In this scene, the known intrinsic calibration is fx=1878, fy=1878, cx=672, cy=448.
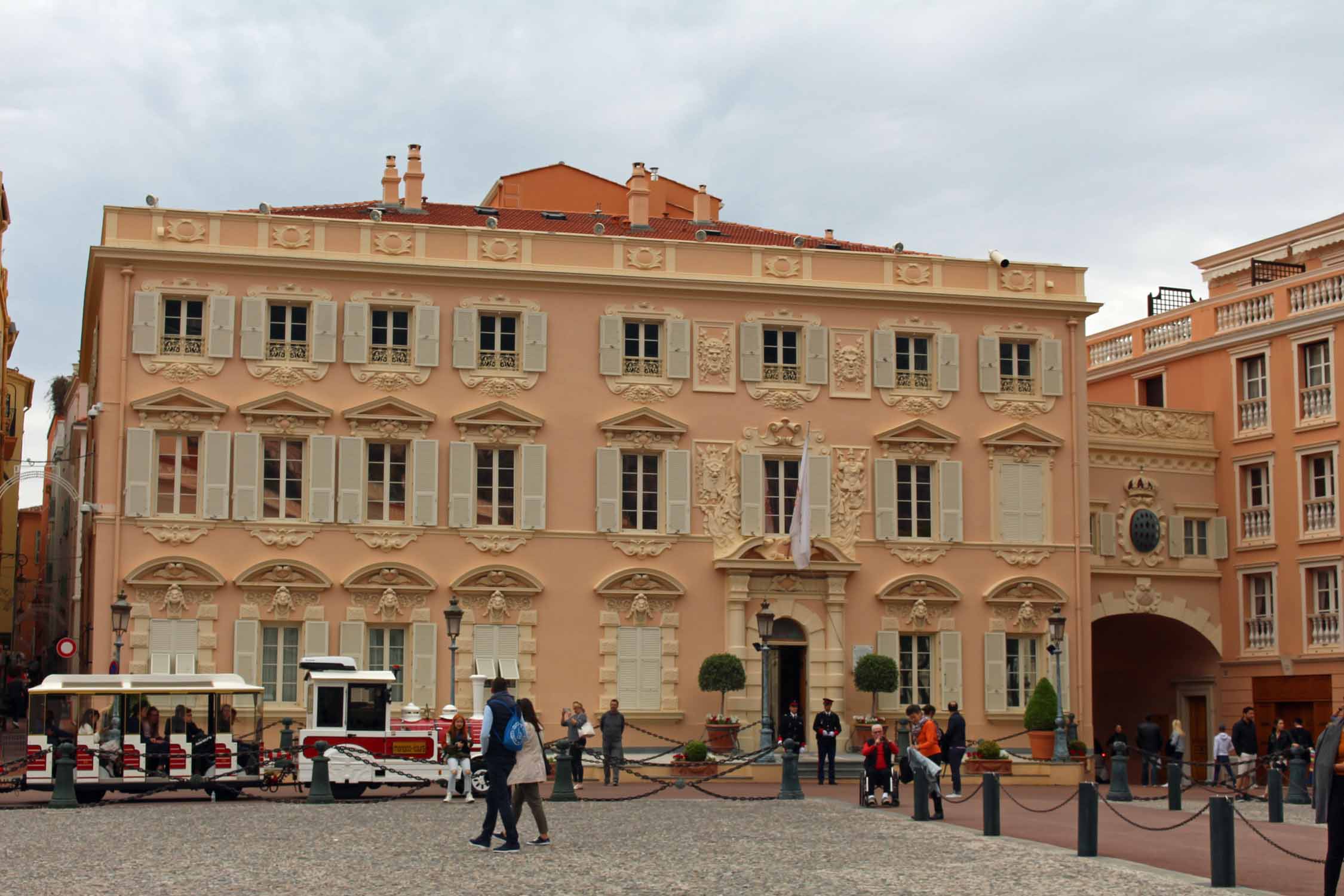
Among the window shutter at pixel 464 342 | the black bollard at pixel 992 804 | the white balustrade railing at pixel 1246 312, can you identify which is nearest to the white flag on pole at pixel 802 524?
the window shutter at pixel 464 342

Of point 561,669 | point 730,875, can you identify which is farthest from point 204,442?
point 730,875

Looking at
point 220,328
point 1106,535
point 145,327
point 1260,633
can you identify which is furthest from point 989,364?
point 145,327

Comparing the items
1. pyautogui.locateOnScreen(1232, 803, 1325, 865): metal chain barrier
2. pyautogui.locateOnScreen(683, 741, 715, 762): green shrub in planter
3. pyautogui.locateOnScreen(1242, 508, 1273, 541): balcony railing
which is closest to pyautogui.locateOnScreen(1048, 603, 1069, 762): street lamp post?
pyautogui.locateOnScreen(1242, 508, 1273, 541): balcony railing

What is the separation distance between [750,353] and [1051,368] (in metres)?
7.25

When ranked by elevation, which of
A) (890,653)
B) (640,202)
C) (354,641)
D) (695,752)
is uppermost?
(640,202)

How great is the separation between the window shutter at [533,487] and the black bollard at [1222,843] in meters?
24.4

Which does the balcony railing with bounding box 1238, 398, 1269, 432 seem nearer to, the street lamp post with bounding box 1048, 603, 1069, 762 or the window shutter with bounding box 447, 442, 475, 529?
the street lamp post with bounding box 1048, 603, 1069, 762

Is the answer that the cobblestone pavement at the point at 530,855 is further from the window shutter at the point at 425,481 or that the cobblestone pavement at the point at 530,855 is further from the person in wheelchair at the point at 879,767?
the window shutter at the point at 425,481

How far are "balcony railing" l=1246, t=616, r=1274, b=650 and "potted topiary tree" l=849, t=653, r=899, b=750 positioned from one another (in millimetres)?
9716

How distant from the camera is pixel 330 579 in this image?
38.5m

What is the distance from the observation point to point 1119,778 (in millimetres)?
30609

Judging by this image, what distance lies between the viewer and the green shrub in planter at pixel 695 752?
1355 inches

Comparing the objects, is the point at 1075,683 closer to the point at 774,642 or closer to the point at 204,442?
the point at 774,642

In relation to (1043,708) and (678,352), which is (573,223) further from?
(1043,708)
